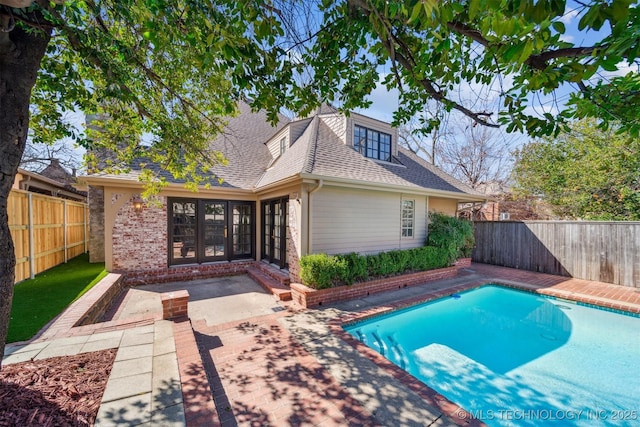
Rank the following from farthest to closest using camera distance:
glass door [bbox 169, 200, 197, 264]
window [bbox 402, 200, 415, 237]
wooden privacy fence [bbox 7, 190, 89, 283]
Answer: window [bbox 402, 200, 415, 237]
glass door [bbox 169, 200, 197, 264]
wooden privacy fence [bbox 7, 190, 89, 283]

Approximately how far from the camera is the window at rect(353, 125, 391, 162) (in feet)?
31.6

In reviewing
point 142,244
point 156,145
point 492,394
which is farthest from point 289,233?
point 492,394

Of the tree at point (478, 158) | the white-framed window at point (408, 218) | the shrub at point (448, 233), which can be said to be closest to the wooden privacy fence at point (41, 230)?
the white-framed window at point (408, 218)

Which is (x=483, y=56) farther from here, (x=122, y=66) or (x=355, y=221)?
(x=355, y=221)

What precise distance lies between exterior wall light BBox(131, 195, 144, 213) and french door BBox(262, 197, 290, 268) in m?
3.83

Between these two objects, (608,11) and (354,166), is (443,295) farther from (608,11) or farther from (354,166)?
(608,11)

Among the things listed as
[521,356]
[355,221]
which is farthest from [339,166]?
[521,356]

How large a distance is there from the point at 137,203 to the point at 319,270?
615 cm

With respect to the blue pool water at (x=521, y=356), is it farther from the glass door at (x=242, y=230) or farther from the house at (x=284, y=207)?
the glass door at (x=242, y=230)

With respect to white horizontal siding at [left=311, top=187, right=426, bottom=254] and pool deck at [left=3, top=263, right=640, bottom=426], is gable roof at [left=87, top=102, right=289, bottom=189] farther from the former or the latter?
pool deck at [left=3, top=263, right=640, bottom=426]

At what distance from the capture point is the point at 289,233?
7.46m

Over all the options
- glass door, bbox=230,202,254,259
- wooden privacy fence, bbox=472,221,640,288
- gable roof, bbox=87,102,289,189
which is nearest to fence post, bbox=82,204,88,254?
gable roof, bbox=87,102,289,189

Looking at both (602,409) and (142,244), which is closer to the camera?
(602,409)

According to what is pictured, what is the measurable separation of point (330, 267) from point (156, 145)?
474 centimetres
